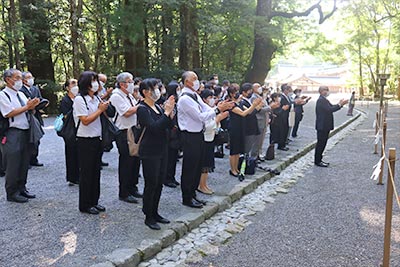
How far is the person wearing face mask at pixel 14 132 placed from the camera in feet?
16.1

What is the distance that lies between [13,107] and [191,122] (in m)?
2.50

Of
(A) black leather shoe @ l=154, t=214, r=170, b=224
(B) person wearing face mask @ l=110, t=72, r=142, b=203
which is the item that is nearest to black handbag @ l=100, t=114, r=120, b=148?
(B) person wearing face mask @ l=110, t=72, r=142, b=203

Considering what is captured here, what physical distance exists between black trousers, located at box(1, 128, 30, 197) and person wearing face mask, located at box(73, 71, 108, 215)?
0.94 m

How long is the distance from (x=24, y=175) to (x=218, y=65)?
2085 cm

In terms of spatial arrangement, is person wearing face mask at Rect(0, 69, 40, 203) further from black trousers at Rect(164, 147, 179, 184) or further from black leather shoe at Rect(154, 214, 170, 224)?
black trousers at Rect(164, 147, 179, 184)

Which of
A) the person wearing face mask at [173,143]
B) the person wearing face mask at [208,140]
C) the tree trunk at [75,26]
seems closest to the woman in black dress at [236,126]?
the person wearing face mask at [208,140]

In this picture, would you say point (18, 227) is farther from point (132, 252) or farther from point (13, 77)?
point (13, 77)

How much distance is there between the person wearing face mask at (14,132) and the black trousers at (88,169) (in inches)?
38.4

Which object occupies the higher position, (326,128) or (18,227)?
(326,128)

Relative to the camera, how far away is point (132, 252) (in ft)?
12.5

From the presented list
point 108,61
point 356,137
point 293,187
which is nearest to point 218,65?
point 108,61

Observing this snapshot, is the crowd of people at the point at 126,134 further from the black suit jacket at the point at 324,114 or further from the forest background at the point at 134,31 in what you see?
the forest background at the point at 134,31

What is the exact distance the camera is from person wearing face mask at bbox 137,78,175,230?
418 centimetres

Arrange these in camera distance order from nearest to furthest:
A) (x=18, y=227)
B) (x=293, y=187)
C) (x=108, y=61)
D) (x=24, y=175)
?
1. (x=18, y=227)
2. (x=24, y=175)
3. (x=293, y=187)
4. (x=108, y=61)
